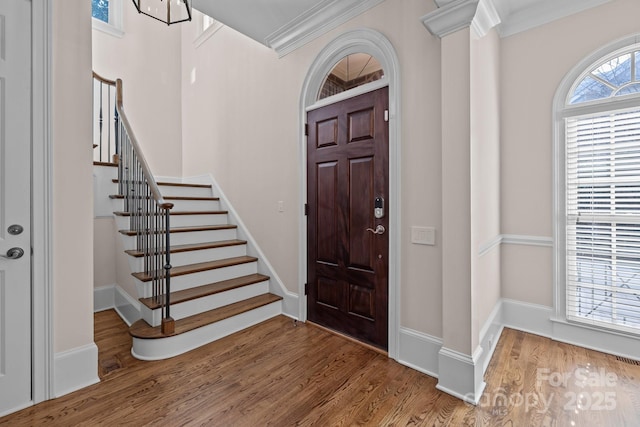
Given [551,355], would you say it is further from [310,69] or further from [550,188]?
[310,69]

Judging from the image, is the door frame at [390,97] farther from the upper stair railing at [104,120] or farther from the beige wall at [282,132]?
the upper stair railing at [104,120]

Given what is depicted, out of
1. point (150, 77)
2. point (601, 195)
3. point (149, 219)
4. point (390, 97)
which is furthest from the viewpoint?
point (150, 77)

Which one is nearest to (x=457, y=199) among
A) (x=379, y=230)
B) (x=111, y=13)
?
(x=379, y=230)

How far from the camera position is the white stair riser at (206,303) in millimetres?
2465

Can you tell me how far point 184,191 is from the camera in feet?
13.5

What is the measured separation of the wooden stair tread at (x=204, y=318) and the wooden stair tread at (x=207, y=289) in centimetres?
16

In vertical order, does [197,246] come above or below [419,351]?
above

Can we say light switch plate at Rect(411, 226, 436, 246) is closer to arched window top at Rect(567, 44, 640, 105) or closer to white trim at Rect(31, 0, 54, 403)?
arched window top at Rect(567, 44, 640, 105)

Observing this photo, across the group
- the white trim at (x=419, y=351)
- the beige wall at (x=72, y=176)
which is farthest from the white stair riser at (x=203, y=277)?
the white trim at (x=419, y=351)

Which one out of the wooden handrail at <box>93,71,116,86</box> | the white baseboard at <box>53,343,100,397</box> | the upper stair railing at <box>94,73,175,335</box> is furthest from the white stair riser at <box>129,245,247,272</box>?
the wooden handrail at <box>93,71,116,86</box>

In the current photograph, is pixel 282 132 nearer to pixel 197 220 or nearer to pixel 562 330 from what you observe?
pixel 197 220

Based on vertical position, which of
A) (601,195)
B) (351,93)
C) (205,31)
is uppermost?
(205,31)

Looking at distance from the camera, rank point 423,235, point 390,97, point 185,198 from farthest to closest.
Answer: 1. point 185,198
2. point 390,97
3. point 423,235

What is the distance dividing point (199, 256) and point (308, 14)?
8.53 ft
